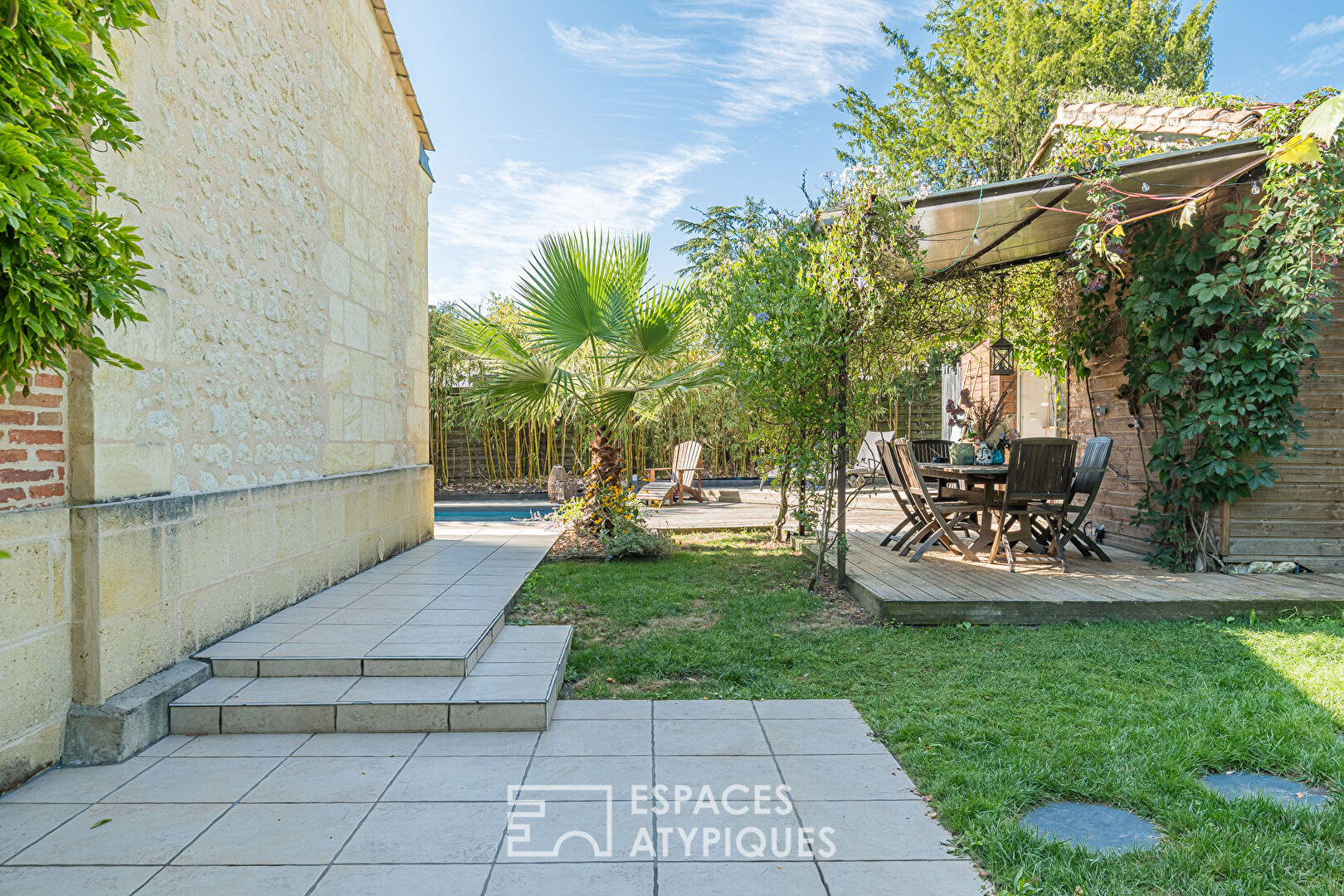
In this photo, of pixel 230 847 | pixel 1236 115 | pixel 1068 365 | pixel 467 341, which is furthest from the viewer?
pixel 1068 365

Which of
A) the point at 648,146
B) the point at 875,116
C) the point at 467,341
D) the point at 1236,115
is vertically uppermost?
the point at 875,116

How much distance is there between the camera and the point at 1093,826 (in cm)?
207

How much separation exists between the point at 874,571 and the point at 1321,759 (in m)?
2.88

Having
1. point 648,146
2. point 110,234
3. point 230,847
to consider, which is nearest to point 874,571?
point 230,847

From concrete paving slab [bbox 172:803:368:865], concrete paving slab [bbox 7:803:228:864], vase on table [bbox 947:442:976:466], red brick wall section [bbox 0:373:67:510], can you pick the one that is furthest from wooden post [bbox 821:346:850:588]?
red brick wall section [bbox 0:373:67:510]

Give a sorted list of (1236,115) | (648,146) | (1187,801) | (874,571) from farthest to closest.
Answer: (648,146)
(874,571)
(1236,115)
(1187,801)

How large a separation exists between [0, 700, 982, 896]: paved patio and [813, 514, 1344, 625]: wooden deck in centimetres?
175

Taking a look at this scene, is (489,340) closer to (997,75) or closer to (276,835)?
(276,835)

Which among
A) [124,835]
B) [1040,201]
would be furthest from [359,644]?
[1040,201]

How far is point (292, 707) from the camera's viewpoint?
9.09 feet

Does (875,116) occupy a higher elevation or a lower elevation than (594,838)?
higher

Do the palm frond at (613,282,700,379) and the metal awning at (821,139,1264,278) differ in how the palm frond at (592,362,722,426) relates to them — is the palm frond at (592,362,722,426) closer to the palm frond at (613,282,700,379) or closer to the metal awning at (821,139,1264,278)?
the palm frond at (613,282,700,379)

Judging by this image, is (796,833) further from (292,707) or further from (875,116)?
(875,116)

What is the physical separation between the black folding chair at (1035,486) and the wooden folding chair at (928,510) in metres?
0.27
